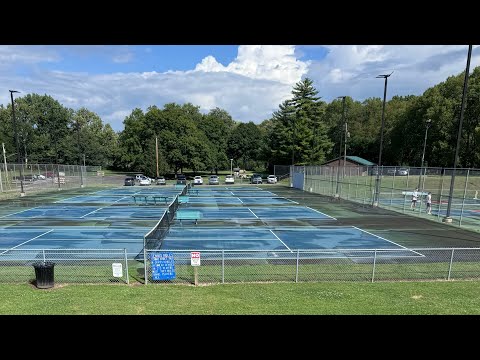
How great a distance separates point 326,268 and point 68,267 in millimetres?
9903

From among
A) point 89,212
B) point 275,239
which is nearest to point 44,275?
point 275,239

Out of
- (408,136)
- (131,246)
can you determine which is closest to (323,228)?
(131,246)

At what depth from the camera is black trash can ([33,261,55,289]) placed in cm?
1026

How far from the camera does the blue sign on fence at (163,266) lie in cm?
1078

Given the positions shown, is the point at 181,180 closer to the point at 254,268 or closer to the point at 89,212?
the point at 89,212

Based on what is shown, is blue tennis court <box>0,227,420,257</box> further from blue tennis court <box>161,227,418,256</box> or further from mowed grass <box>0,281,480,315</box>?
mowed grass <box>0,281,480,315</box>

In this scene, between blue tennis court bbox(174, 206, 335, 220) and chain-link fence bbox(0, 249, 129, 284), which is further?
blue tennis court bbox(174, 206, 335, 220)

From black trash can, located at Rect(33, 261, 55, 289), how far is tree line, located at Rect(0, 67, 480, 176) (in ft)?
161

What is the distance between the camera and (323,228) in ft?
67.4

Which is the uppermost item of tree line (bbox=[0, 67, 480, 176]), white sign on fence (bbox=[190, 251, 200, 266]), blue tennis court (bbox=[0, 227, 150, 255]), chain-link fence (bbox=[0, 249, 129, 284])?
tree line (bbox=[0, 67, 480, 176])

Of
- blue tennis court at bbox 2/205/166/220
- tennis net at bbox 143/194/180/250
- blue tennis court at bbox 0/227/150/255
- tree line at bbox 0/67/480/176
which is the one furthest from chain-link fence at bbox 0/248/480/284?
tree line at bbox 0/67/480/176

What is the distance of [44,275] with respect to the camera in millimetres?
10297

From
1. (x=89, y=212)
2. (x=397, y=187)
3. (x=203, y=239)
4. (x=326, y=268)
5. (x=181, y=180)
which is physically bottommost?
(x=181, y=180)
